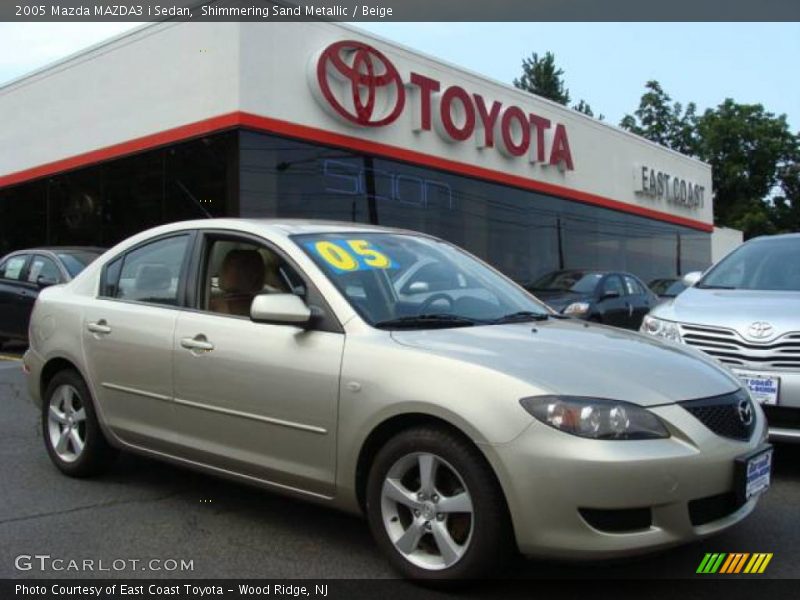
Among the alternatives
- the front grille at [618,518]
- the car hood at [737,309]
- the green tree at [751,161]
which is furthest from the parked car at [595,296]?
Result: the green tree at [751,161]

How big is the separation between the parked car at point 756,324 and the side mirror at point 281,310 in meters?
2.61

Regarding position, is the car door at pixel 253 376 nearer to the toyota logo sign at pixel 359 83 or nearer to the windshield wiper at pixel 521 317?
the windshield wiper at pixel 521 317

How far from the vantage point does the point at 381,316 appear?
364 cm

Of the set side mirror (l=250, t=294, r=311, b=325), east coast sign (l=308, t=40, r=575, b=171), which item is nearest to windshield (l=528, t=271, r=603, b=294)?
east coast sign (l=308, t=40, r=575, b=171)

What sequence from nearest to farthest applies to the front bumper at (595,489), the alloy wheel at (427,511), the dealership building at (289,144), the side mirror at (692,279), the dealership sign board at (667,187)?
the front bumper at (595,489) < the alloy wheel at (427,511) < the side mirror at (692,279) < the dealership building at (289,144) < the dealership sign board at (667,187)

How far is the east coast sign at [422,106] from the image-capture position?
13.2 meters

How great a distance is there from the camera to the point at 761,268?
20.8 ft

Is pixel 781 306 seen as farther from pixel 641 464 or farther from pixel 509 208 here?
pixel 509 208

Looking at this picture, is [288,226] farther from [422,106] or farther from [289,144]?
[422,106]

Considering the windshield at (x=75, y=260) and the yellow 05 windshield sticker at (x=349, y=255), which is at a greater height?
the windshield at (x=75, y=260)

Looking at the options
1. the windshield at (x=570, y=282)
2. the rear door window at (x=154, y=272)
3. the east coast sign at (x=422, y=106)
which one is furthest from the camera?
the east coast sign at (x=422, y=106)

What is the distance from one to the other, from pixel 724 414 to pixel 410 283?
1.55m

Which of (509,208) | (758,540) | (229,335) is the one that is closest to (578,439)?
(758,540)

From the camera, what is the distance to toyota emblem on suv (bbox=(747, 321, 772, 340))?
491cm
